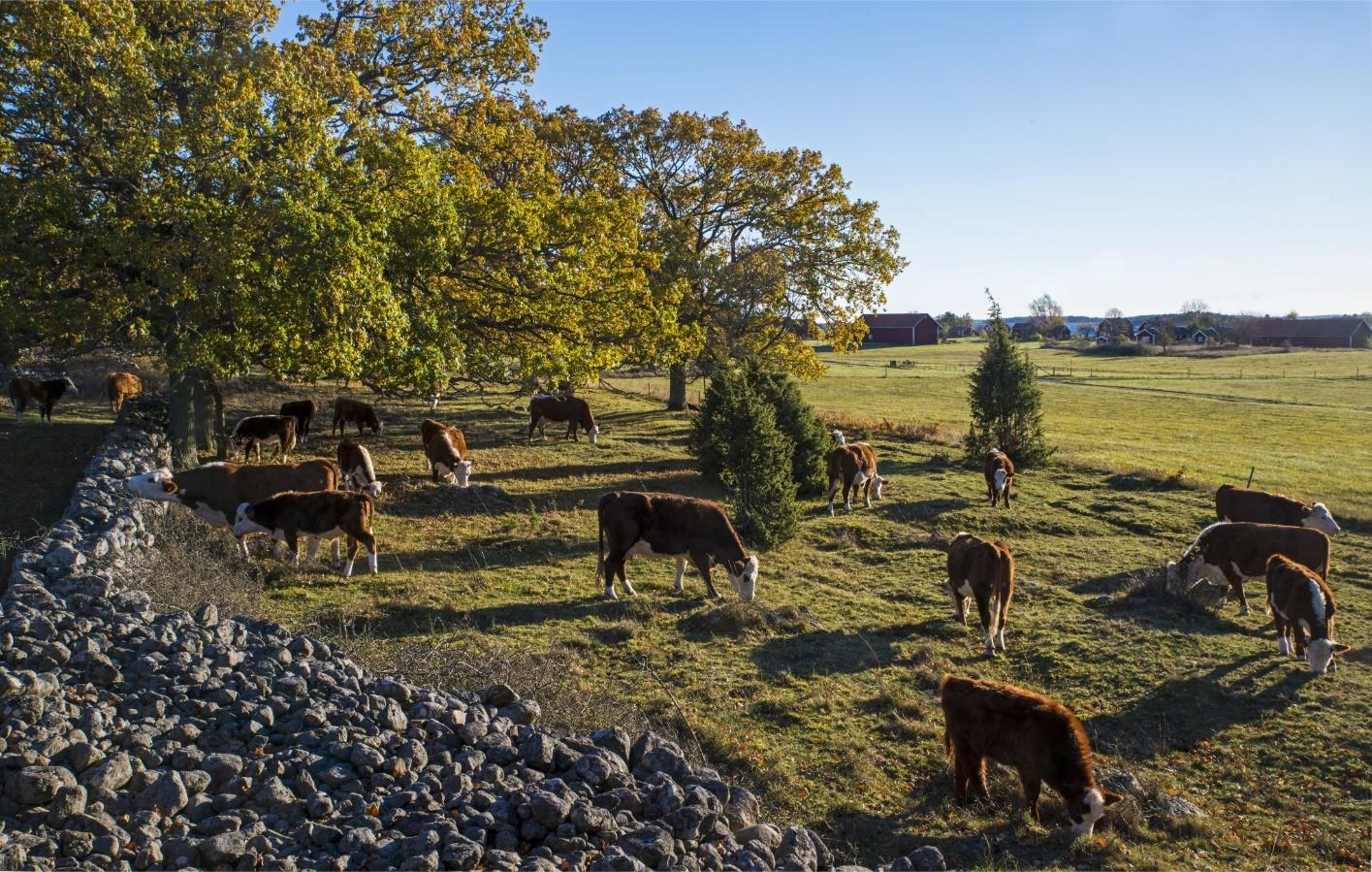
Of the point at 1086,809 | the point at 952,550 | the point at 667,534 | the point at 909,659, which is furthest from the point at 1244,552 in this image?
the point at 667,534

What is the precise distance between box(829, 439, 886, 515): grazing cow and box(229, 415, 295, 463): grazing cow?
12.2 metres

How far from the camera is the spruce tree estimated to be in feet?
87.2

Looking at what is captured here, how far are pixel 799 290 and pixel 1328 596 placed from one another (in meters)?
24.5

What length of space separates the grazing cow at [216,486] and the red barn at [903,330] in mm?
97938

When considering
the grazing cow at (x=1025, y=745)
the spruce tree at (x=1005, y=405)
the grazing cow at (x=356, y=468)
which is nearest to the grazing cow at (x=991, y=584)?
the grazing cow at (x=1025, y=745)

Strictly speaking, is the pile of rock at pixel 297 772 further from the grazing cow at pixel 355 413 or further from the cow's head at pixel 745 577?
the grazing cow at pixel 355 413

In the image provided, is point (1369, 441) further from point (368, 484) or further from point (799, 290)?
point (368, 484)

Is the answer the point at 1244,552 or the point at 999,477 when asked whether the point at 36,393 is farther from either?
the point at 1244,552

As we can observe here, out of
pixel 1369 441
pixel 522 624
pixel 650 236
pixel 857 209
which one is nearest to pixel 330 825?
pixel 522 624

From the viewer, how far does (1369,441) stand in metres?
35.9

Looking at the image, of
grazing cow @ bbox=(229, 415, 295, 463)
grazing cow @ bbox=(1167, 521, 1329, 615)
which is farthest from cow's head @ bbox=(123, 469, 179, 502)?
grazing cow @ bbox=(1167, 521, 1329, 615)

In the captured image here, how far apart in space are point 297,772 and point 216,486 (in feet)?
32.4

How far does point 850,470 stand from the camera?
20.3 m

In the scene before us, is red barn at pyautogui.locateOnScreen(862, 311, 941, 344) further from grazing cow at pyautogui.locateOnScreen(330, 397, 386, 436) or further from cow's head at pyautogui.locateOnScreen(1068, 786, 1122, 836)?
cow's head at pyautogui.locateOnScreen(1068, 786, 1122, 836)
